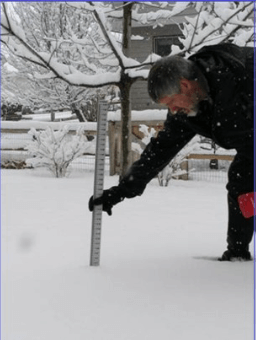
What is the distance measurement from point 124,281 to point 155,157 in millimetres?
677

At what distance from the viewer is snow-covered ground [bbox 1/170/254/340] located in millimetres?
1729

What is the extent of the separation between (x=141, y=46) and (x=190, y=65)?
11969 mm

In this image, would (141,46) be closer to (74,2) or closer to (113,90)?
(113,90)

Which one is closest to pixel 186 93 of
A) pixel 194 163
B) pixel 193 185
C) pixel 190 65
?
pixel 190 65

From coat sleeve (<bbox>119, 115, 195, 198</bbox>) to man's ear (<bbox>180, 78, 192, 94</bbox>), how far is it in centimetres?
52

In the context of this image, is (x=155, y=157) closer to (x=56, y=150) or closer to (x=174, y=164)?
(x=174, y=164)

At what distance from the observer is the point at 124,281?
2.30 meters

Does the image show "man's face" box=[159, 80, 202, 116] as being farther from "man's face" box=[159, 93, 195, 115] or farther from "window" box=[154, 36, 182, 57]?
"window" box=[154, 36, 182, 57]

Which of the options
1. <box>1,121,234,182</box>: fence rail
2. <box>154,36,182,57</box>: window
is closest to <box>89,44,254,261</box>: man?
<box>1,121,234,182</box>: fence rail

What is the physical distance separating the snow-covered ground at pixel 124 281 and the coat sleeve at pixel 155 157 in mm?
448

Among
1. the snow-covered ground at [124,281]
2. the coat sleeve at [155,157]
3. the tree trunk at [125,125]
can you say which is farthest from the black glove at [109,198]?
the tree trunk at [125,125]

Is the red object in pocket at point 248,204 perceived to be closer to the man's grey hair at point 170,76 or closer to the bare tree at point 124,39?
the man's grey hair at point 170,76

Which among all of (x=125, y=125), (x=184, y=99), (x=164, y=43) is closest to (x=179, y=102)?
(x=184, y=99)

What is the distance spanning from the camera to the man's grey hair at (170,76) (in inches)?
75.3
